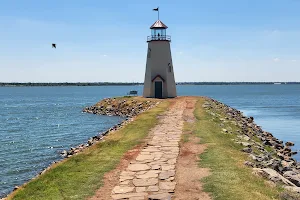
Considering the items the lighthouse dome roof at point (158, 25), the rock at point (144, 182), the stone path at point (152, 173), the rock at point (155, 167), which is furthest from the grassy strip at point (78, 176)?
the lighthouse dome roof at point (158, 25)

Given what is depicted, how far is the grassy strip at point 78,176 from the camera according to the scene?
32.2 feet

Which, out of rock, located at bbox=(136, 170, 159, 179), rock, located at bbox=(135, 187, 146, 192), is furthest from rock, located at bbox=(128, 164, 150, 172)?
rock, located at bbox=(135, 187, 146, 192)

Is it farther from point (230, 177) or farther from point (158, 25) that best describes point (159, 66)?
point (230, 177)

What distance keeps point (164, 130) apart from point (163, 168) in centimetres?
828

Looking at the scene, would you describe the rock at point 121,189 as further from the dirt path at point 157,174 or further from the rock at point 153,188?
the rock at point 153,188

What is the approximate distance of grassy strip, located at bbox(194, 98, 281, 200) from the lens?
910 cm

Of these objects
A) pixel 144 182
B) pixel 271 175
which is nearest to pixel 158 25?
pixel 271 175

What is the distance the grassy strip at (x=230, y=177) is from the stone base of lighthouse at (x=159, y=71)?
32712 mm

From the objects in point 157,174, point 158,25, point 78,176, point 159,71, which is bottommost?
point 78,176

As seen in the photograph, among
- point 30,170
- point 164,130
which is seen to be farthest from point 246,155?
point 30,170

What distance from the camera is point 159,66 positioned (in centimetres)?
4881

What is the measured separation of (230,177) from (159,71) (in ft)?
128

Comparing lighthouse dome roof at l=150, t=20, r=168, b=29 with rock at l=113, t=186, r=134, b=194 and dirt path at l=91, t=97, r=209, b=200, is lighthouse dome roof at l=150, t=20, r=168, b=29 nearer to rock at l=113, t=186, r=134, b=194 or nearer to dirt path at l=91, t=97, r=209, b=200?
dirt path at l=91, t=97, r=209, b=200

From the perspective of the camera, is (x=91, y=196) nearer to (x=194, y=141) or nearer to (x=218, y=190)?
(x=218, y=190)
